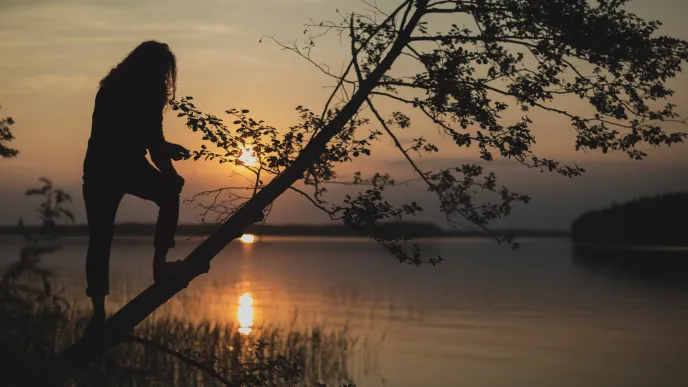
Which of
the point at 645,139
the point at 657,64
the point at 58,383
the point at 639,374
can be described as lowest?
the point at 639,374

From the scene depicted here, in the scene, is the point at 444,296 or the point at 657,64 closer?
the point at 657,64

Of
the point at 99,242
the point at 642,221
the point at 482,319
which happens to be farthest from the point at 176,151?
the point at 642,221

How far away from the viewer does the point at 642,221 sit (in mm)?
85500

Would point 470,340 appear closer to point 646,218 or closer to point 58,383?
point 58,383

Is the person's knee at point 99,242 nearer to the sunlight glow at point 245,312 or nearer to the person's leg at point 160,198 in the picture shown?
the person's leg at point 160,198

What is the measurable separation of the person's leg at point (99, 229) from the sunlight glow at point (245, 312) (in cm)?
1754

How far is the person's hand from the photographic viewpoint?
7.46m

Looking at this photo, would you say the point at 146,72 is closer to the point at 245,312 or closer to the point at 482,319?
the point at 245,312

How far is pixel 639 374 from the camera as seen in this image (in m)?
22.4

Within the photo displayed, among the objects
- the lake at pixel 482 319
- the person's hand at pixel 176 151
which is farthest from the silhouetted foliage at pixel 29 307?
the lake at pixel 482 319

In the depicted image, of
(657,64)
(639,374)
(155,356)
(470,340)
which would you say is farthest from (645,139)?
(470,340)

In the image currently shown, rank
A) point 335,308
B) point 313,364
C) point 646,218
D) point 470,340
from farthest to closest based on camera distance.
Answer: point 646,218
point 335,308
point 470,340
point 313,364

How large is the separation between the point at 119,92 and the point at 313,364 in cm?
1198

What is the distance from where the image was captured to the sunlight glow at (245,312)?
27.6 meters
